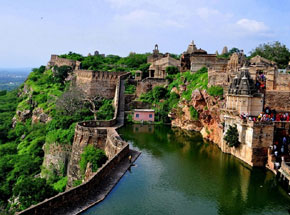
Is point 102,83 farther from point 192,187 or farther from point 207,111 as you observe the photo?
point 192,187

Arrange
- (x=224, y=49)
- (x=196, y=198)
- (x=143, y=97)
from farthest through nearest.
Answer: (x=224, y=49), (x=143, y=97), (x=196, y=198)

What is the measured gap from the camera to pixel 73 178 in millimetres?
25219

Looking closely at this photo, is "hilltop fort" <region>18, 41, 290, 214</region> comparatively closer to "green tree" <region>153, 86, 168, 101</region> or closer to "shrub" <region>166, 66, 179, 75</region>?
"shrub" <region>166, 66, 179, 75</region>

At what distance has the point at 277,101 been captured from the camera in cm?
2742

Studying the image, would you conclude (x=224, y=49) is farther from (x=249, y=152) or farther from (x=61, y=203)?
(x=61, y=203)

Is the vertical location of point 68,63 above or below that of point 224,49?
below

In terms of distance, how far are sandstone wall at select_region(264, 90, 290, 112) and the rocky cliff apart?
14.1 feet

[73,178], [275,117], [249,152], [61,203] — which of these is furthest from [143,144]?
[61,203]

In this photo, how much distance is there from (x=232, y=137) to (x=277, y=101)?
6.07m

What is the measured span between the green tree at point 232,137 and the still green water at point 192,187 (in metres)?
1.24

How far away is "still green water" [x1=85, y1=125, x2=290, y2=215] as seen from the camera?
16.2m

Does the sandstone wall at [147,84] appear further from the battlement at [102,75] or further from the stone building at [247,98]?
the stone building at [247,98]

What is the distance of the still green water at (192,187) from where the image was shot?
639 inches

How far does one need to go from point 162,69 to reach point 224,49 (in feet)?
114
